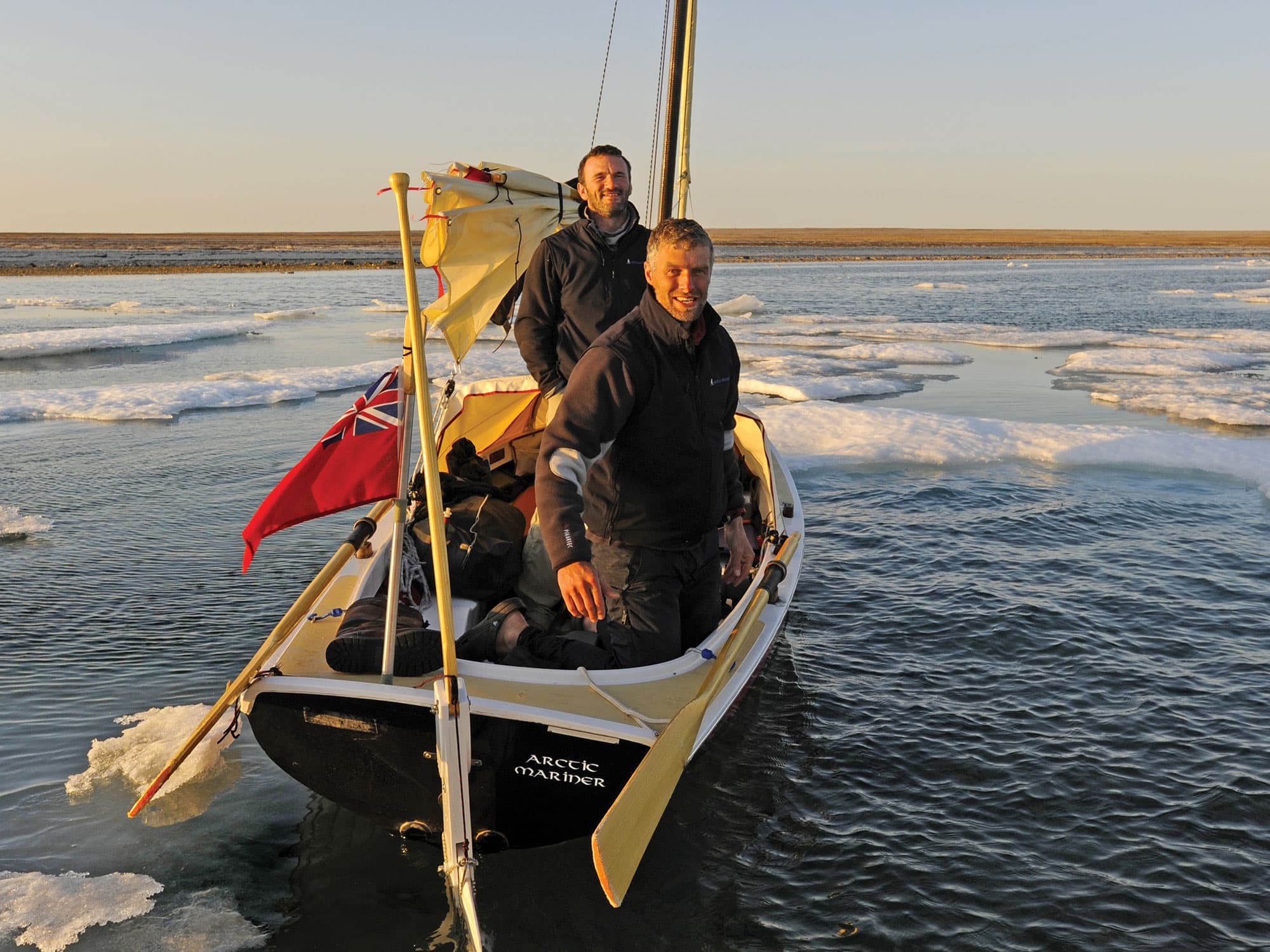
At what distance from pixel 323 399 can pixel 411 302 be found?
12.9 meters

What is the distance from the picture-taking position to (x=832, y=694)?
18.7ft

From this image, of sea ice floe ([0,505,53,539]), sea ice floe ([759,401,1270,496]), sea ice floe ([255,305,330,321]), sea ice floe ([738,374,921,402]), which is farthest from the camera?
sea ice floe ([255,305,330,321])

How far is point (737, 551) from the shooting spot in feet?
14.1

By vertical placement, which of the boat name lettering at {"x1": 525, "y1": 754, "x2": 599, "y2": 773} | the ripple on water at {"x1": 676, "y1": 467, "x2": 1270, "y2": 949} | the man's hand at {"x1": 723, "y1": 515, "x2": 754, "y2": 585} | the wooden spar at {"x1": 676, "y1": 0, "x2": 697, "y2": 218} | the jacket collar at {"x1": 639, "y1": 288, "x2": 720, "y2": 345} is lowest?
the ripple on water at {"x1": 676, "y1": 467, "x2": 1270, "y2": 949}

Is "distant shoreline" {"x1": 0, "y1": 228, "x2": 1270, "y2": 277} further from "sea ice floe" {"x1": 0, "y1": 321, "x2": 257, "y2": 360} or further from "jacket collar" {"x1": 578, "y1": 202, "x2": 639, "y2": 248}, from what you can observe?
"jacket collar" {"x1": 578, "y1": 202, "x2": 639, "y2": 248}

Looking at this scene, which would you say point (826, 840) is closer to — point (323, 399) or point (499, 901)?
point (499, 901)

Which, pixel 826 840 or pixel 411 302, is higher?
pixel 411 302

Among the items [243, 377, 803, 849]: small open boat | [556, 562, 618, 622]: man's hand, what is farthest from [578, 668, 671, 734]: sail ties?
[556, 562, 618, 622]: man's hand

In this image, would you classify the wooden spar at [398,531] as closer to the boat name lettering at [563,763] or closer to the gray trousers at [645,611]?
the boat name lettering at [563,763]

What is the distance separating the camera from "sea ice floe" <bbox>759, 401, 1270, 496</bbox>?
10.4 meters

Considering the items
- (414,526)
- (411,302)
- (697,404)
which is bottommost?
(414,526)

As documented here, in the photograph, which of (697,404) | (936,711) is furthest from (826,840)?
(697,404)

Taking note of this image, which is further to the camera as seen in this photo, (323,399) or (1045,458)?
(323,399)

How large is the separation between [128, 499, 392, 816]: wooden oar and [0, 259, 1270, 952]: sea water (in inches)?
20.7
